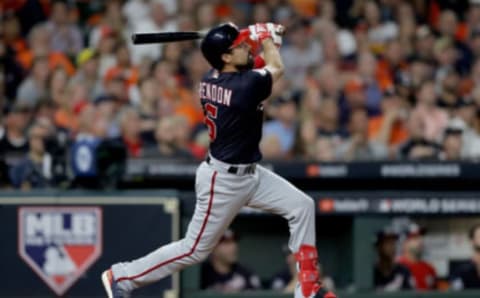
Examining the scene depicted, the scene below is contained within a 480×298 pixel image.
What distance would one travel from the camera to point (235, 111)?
8.00 metres

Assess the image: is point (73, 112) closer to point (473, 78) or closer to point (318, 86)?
point (318, 86)

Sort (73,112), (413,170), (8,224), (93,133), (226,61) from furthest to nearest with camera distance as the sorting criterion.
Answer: (73,112), (93,133), (413,170), (8,224), (226,61)

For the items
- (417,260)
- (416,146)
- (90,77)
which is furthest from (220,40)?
(90,77)

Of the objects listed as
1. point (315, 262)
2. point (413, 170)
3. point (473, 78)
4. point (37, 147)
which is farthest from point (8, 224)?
point (473, 78)

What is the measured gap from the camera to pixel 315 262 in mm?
8172

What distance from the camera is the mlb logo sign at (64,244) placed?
30.9 ft

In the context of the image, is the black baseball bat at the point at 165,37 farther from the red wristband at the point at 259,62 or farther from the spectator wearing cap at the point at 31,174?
the spectator wearing cap at the point at 31,174

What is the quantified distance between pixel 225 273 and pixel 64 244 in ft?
3.74

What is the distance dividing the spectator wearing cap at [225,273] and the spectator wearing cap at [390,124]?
3.21 m

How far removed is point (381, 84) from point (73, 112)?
304 cm

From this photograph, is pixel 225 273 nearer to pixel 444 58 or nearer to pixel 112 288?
pixel 112 288

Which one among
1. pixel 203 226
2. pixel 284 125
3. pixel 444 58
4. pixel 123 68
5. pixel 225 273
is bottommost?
pixel 225 273

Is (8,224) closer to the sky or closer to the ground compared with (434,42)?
closer to the ground

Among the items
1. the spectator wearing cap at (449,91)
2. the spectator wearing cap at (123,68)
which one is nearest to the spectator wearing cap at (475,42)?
the spectator wearing cap at (449,91)
